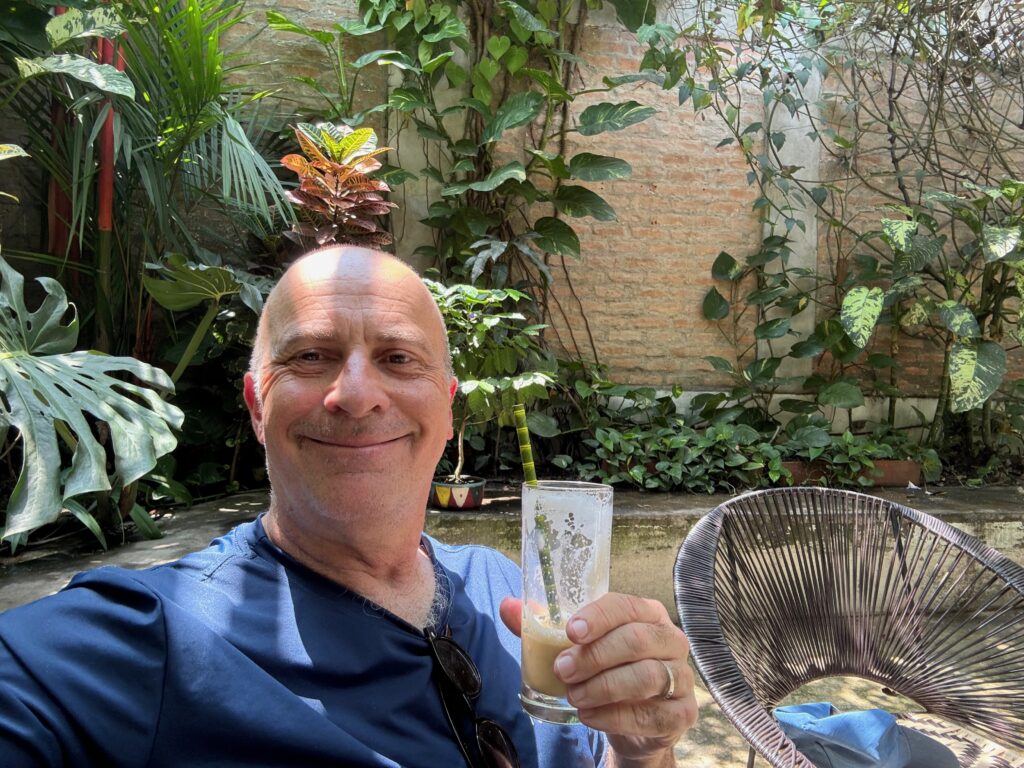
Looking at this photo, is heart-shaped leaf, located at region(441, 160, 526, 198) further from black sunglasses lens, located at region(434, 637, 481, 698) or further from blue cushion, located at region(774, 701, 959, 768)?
black sunglasses lens, located at region(434, 637, 481, 698)

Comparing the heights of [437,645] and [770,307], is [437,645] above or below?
below

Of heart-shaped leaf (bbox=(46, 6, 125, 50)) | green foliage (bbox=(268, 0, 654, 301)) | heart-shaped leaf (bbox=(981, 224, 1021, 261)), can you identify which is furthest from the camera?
green foliage (bbox=(268, 0, 654, 301))

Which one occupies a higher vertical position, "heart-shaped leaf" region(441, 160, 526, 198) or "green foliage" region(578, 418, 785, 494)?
"heart-shaped leaf" region(441, 160, 526, 198)

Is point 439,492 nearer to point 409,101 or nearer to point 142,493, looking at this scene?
point 142,493

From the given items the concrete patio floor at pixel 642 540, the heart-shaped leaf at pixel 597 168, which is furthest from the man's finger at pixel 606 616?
the heart-shaped leaf at pixel 597 168

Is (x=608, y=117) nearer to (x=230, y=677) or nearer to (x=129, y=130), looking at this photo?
(x=129, y=130)

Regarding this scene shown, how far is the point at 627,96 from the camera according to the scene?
4668 millimetres

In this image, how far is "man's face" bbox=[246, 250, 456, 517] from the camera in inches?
38.9

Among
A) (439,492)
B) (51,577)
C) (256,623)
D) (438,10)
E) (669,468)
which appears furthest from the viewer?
(438,10)

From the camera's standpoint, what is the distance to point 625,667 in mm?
741

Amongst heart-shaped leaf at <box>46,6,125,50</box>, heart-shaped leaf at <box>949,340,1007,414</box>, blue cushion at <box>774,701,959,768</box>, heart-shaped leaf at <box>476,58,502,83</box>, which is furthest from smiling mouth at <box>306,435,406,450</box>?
heart-shaped leaf at <box>949,340,1007,414</box>

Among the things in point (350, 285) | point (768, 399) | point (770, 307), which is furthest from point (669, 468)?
point (350, 285)

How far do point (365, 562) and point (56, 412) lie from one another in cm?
92

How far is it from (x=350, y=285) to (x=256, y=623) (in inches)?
18.9
